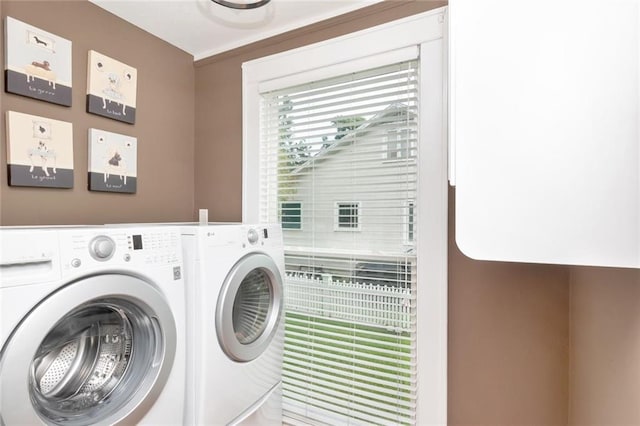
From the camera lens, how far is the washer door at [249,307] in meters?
1.37

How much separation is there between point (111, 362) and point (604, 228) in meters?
1.50

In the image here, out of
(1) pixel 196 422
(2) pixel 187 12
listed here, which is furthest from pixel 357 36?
(1) pixel 196 422

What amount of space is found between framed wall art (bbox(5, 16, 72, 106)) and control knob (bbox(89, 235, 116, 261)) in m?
0.97

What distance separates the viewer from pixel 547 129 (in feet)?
2.19

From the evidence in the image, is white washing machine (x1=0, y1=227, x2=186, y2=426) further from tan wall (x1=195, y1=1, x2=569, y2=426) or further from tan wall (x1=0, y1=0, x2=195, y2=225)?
tan wall (x1=195, y1=1, x2=569, y2=426)

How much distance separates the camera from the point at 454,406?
60.9 inches

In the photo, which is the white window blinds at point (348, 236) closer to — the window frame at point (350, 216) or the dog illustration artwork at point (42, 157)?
the window frame at point (350, 216)

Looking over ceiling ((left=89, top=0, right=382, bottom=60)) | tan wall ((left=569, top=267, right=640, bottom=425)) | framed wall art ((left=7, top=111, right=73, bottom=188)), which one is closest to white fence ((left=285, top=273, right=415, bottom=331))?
tan wall ((left=569, top=267, right=640, bottom=425))

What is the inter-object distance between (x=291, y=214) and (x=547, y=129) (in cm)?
146

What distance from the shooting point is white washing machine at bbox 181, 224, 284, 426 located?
51.4 inches

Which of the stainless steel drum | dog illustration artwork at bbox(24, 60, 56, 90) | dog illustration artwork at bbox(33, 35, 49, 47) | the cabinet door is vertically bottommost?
the stainless steel drum

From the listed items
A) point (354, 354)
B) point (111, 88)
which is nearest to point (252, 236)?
point (354, 354)

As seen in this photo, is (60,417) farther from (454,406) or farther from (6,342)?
(454,406)

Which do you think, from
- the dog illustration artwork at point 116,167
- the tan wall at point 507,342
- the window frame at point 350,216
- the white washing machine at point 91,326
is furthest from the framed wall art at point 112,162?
the tan wall at point 507,342
